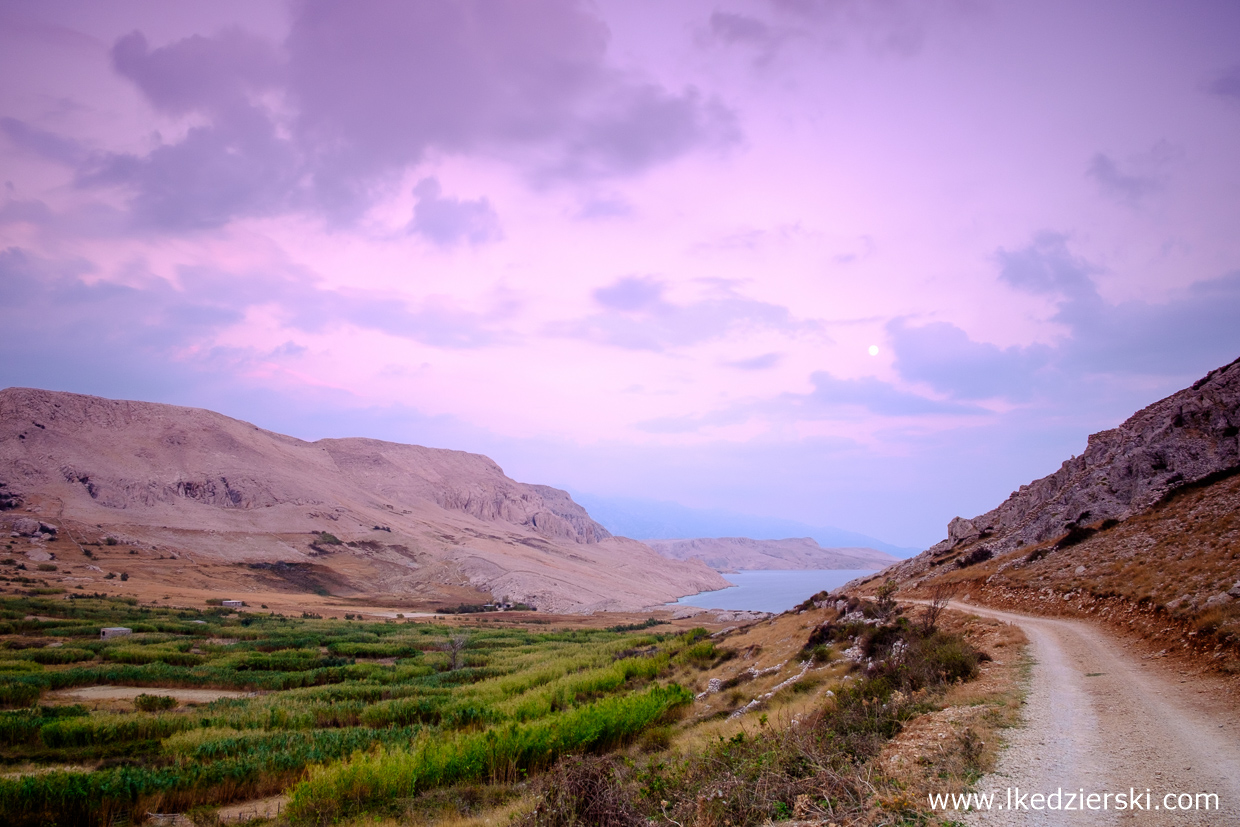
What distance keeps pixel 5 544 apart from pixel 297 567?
28.9 m

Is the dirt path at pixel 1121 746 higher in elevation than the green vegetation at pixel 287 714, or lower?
higher

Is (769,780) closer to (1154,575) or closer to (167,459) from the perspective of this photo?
(1154,575)

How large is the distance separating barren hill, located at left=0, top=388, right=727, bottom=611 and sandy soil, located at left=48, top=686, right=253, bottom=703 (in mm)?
49179

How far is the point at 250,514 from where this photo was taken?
3575 inches

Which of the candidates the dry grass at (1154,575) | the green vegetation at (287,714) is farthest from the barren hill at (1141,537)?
the green vegetation at (287,714)

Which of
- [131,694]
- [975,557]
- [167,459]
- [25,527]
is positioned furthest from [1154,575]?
[167,459]

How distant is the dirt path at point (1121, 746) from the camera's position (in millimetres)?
5441

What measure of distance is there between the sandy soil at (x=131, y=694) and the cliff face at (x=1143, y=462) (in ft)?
124

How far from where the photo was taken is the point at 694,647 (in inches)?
1123

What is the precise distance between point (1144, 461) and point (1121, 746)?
26981 mm

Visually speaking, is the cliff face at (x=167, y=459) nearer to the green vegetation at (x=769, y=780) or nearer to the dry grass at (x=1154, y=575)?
the green vegetation at (x=769, y=780)

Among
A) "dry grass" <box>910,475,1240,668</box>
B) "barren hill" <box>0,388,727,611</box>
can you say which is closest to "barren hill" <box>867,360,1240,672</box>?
"dry grass" <box>910,475,1240,668</box>

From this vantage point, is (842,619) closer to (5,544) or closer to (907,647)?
(907,647)

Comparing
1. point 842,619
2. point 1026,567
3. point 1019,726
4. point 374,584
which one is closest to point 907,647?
point 1019,726
